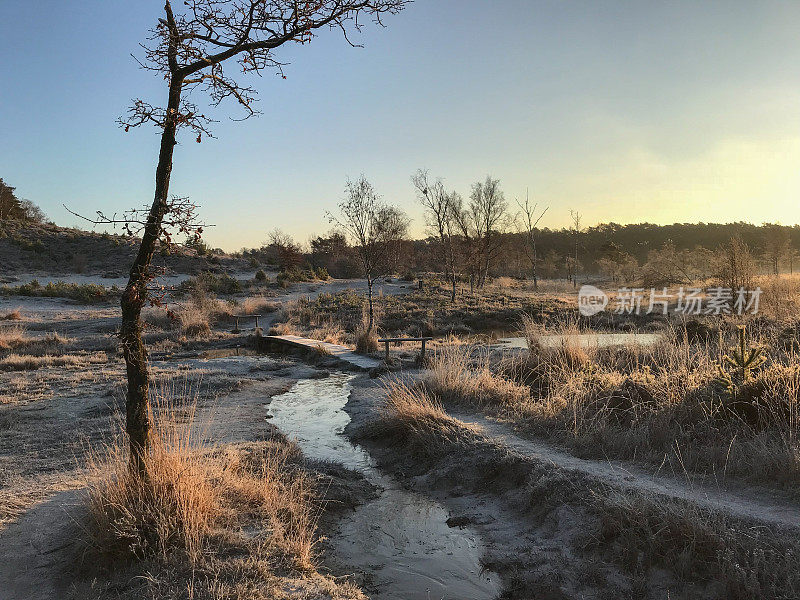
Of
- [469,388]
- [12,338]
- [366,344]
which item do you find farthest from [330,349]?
[12,338]

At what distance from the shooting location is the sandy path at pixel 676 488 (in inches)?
169

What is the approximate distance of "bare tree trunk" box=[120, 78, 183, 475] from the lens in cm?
390

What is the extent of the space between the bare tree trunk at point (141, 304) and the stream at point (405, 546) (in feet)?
6.71

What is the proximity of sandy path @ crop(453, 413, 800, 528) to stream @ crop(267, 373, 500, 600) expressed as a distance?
135 cm

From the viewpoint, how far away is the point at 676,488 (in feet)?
16.3

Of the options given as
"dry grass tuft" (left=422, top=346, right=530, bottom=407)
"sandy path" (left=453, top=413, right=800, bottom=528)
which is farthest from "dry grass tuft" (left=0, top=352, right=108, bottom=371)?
"sandy path" (left=453, top=413, right=800, bottom=528)

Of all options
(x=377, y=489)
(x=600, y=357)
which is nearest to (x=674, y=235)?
(x=600, y=357)

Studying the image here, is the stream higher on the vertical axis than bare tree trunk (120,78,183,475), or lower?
lower

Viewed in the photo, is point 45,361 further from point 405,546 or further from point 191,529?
point 405,546

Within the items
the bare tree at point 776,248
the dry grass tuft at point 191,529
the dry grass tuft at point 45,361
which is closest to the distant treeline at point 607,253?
the bare tree at point 776,248

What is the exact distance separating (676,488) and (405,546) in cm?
260

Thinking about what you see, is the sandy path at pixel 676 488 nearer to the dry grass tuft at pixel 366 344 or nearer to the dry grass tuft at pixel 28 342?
the dry grass tuft at pixel 366 344

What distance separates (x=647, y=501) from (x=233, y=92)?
4.87m

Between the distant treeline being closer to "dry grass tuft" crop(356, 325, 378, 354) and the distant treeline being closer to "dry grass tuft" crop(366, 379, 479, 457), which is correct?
"dry grass tuft" crop(356, 325, 378, 354)
